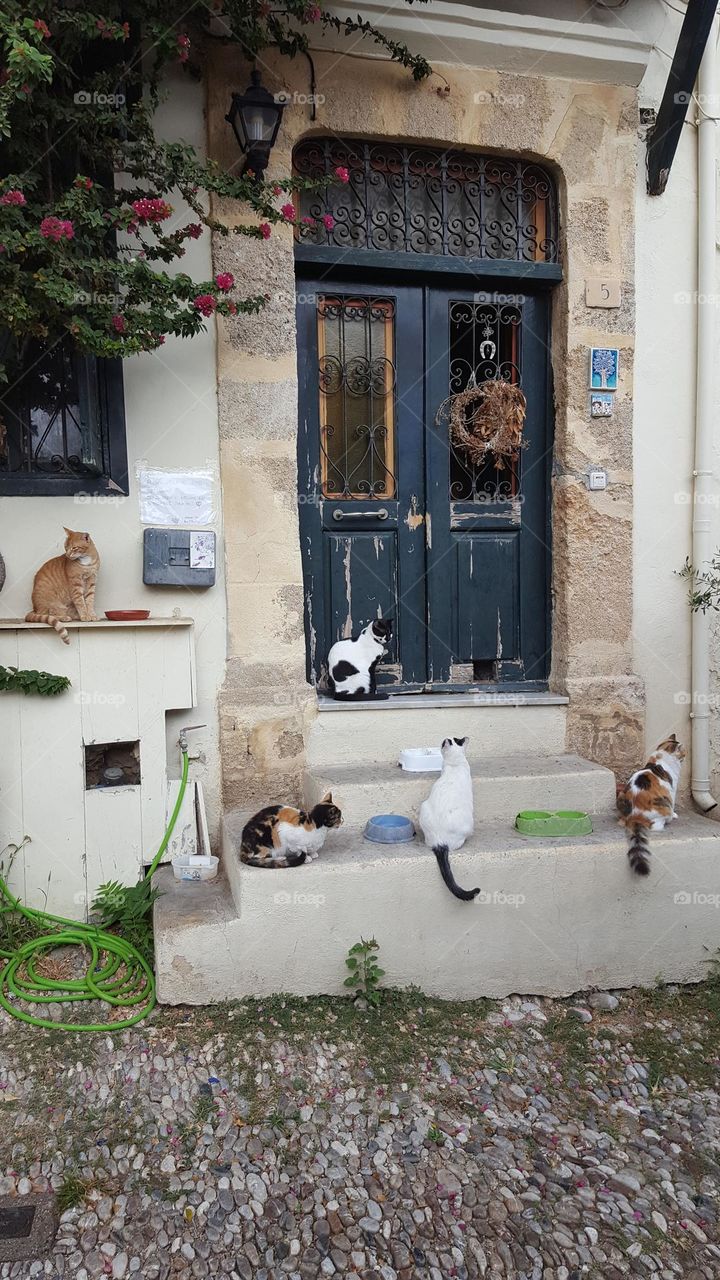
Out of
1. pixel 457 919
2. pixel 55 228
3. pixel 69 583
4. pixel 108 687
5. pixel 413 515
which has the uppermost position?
pixel 55 228

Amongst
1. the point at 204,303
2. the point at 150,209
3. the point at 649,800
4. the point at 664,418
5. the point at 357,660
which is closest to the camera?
the point at 150,209

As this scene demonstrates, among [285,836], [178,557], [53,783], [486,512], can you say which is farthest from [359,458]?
[53,783]

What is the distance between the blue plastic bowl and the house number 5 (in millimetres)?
2893

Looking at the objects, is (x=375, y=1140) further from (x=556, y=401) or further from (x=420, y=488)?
(x=556, y=401)

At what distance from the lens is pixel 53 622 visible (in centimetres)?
342

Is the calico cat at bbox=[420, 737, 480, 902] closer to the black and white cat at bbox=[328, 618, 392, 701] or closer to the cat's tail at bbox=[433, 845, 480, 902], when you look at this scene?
the cat's tail at bbox=[433, 845, 480, 902]

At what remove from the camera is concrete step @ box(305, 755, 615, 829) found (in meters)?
3.70

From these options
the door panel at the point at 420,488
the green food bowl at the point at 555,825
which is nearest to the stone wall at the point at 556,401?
the door panel at the point at 420,488

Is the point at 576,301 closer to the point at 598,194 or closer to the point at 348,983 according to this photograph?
the point at 598,194

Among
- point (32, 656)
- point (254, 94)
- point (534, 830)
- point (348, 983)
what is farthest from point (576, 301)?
point (348, 983)

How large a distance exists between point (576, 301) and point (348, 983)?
354 centimetres

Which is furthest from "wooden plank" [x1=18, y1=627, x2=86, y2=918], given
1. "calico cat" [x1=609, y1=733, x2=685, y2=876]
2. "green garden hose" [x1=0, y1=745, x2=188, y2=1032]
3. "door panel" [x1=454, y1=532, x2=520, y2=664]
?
"calico cat" [x1=609, y1=733, x2=685, y2=876]

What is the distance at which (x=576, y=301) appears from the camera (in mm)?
4320

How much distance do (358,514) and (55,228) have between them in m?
1.94
